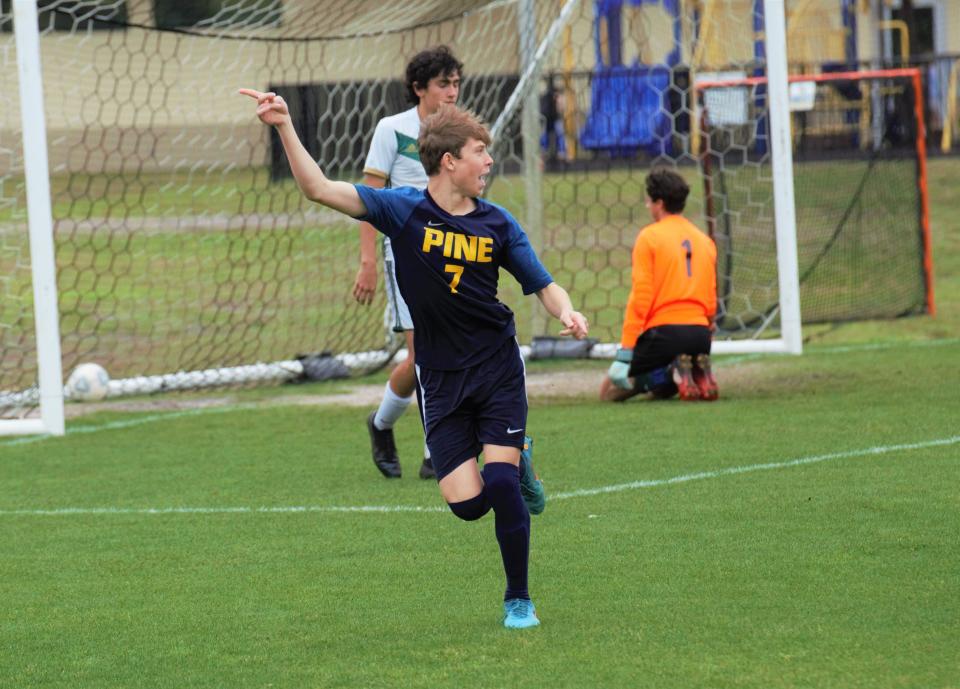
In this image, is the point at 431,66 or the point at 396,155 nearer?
the point at 431,66

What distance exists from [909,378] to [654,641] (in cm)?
563

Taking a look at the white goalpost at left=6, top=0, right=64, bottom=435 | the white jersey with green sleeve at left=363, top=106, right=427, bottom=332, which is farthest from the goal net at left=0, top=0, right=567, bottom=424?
the white jersey with green sleeve at left=363, top=106, right=427, bottom=332

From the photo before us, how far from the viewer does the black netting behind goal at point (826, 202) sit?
12.0m

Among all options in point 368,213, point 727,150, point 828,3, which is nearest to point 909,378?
point 727,150

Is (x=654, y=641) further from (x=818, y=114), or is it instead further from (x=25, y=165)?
(x=818, y=114)

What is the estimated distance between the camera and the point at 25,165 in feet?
29.1

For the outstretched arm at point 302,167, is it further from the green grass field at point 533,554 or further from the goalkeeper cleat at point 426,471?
the goalkeeper cleat at point 426,471

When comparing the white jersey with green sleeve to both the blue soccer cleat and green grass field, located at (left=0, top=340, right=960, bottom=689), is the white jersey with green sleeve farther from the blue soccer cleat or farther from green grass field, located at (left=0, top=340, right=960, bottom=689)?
the blue soccer cleat

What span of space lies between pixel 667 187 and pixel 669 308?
73 centimetres

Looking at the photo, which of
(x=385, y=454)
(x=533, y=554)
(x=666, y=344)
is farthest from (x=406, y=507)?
(x=666, y=344)

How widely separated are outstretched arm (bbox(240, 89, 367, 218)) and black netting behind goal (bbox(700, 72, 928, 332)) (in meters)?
6.64

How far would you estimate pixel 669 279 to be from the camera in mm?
9492

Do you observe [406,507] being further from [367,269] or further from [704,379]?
[704,379]

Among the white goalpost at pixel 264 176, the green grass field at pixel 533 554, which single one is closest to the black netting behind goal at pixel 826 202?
the white goalpost at pixel 264 176
